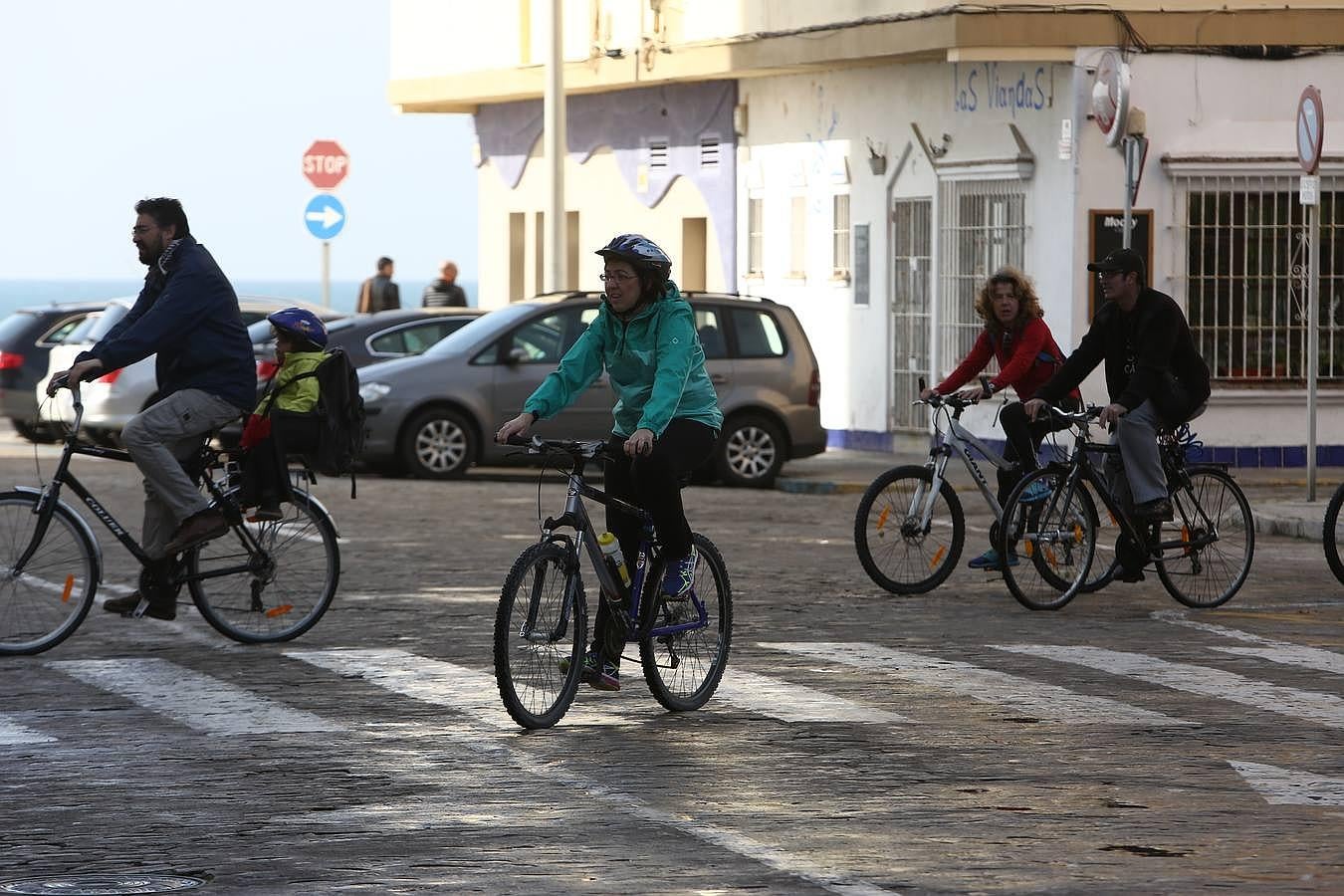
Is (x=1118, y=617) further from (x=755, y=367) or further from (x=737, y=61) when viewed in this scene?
(x=737, y=61)

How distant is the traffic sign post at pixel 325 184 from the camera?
35.2 meters

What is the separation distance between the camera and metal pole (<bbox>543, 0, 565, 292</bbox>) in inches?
1212

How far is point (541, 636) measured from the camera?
968 centimetres

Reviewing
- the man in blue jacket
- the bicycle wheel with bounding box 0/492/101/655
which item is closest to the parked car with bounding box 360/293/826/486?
the man in blue jacket

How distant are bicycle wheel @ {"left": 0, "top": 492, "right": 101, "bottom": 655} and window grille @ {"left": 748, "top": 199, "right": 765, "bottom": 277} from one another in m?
20.4

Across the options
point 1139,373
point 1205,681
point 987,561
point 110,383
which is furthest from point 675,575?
point 110,383

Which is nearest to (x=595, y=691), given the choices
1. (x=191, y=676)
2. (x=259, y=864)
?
(x=191, y=676)

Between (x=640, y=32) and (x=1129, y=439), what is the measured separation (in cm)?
2026

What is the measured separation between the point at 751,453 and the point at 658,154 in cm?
1098

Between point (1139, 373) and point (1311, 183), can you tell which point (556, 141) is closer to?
point (1311, 183)

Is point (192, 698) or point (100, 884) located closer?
point (100, 884)

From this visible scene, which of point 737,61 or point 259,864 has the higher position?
point 737,61

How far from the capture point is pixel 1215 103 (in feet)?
83.0

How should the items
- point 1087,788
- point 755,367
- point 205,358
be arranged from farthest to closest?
1. point 755,367
2. point 205,358
3. point 1087,788
